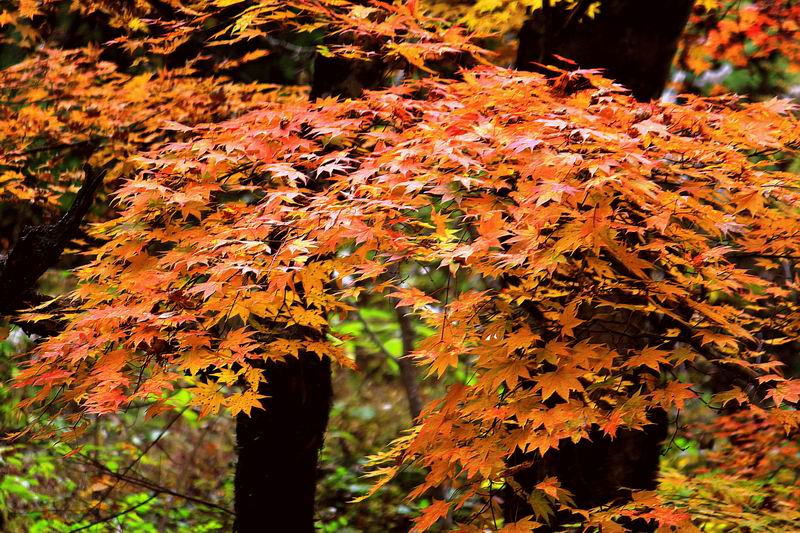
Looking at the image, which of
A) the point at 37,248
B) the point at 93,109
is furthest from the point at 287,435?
the point at 93,109

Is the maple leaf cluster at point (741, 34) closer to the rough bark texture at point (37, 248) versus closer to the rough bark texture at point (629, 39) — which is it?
the rough bark texture at point (629, 39)

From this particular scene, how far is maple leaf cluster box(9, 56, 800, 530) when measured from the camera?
2.58 meters

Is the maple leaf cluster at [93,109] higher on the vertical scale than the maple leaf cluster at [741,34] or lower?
lower

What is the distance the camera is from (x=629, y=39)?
430 centimetres

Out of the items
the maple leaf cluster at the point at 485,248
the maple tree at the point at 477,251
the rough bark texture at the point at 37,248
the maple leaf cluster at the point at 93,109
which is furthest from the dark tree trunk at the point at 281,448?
the maple leaf cluster at the point at 93,109

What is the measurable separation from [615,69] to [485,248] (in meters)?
2.33

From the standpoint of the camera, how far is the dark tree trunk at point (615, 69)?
4.05m

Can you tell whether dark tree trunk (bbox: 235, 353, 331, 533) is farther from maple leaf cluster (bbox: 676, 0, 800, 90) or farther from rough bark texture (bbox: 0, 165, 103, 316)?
maple leaf cluster (bbox: 676, 0, 800, 90)

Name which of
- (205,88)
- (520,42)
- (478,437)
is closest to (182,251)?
(478,437)

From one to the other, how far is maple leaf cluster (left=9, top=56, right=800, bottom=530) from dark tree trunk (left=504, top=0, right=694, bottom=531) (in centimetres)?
107

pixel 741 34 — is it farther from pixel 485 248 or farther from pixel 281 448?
pixel 281 448

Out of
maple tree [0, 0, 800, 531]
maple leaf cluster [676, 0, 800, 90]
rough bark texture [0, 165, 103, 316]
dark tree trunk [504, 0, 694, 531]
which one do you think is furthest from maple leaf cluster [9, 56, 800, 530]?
maple leaf cluster [676, 0, 800, 90]

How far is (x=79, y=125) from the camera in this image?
4.75m

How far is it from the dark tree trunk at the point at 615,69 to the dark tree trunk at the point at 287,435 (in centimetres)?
126
